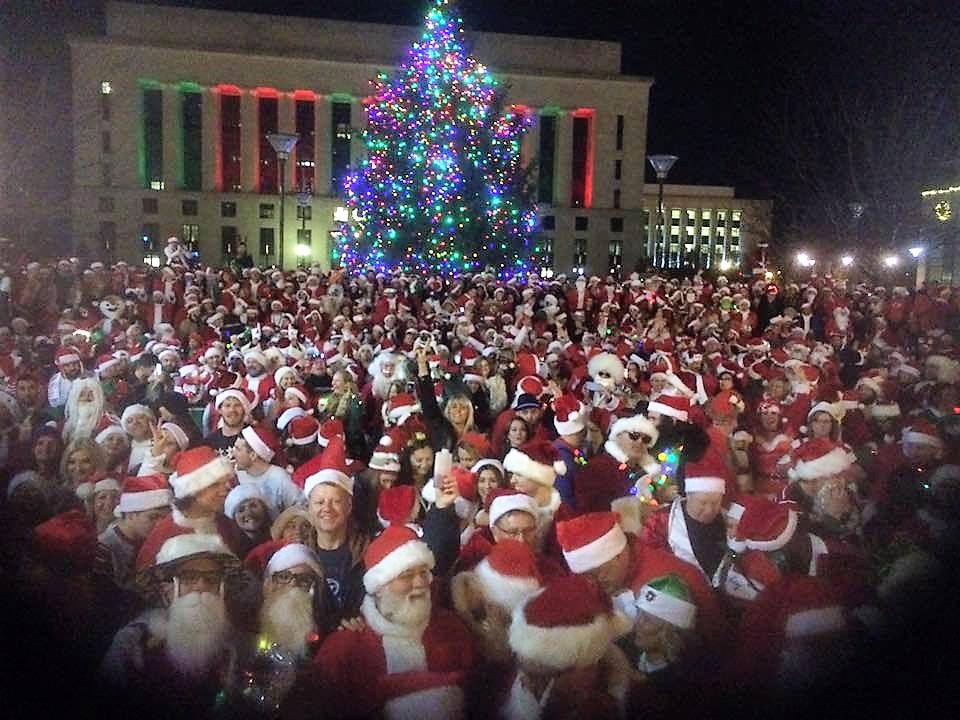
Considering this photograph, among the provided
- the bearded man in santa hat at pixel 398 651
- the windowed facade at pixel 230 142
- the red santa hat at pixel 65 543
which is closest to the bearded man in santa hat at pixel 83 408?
the red santa hat at pixel 65 543

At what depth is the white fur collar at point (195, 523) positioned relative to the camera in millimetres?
4551

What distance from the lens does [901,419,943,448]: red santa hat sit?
5.92 metres

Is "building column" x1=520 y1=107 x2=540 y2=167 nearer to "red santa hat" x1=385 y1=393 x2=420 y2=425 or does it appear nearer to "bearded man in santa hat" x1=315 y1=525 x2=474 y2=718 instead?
"red santa hat" x1=385 y1=393 x2=420 y2=425

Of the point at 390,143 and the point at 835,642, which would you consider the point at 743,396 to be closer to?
the point at 835,642

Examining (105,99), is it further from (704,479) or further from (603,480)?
(704,479)

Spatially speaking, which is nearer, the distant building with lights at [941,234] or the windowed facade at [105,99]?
the distant building with lights at [941,234]

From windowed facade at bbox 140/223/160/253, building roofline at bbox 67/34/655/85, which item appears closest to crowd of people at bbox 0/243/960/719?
windowed facade at bbox 140/223/160/253

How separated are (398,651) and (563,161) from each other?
58.8 m

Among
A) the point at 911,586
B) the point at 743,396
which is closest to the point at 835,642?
the point at 911,586

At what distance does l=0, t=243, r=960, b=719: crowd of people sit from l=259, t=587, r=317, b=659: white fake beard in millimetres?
14

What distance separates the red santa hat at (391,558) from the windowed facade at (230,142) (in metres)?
56.4

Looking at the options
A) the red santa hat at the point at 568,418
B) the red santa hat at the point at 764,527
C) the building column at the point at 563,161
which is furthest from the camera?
the building column at the point at 563,161

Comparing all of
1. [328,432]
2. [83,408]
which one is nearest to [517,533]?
[328,432]

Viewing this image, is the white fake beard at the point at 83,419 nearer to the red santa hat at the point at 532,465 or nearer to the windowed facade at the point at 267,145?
the red santa hat at the point at 532,465
